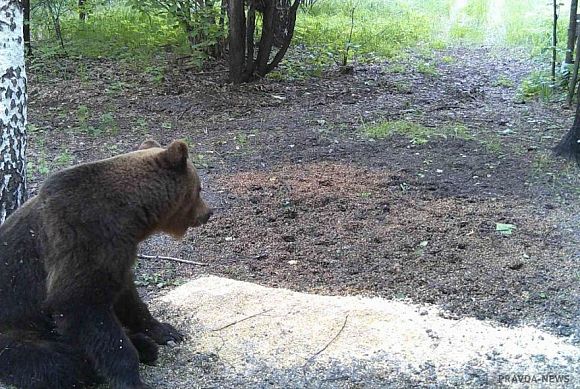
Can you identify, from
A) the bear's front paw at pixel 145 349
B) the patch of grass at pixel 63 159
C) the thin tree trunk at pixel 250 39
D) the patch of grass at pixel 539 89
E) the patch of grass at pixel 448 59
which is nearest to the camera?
the bear's front paw at pixel 145 349

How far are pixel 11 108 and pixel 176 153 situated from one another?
1794mm

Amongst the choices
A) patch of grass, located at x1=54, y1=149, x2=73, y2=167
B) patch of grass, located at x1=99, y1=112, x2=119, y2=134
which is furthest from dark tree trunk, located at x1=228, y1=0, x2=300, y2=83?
patch of grass, located at x1=54, y1=149, x2=73, y2=167

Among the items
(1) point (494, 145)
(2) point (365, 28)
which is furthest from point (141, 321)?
(2) point (365, 28)

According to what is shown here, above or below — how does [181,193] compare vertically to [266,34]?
below

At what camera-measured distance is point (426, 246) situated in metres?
5.61

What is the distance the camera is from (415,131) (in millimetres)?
8852

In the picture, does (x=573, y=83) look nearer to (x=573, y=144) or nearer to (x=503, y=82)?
(x=503, y=82)

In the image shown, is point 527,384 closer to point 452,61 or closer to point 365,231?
point 365,231

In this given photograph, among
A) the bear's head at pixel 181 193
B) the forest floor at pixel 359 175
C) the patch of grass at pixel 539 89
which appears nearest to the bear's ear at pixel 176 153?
the bear's head at pixel 181 193

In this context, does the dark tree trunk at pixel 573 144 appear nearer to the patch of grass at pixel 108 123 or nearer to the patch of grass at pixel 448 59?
the patch of grass at pixel 108 123

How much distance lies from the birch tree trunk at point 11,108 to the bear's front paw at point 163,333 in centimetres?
159

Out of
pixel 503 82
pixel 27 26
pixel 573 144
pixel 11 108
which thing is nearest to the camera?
pixel 11 108

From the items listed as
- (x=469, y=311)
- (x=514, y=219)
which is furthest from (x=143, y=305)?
(x=514, y=219)

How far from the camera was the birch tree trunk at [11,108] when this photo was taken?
4.86 meters
